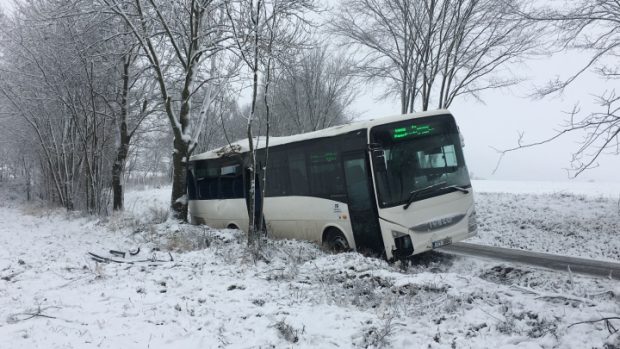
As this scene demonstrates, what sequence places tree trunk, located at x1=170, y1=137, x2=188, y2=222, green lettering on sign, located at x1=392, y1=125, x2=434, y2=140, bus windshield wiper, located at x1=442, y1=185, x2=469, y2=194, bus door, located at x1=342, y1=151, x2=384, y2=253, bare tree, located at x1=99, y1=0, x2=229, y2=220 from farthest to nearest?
1. tree trunk, located at x1=170, y1=137, x2=188, y2=222
2. bare tree, located at x1=99, y1=0, x2=229, y2=220
3. bus windshield wiper, located at x1=442, y1=185, x2=469, y2=194
4. green lettering on sign, located at x1=392, y1=125, x2=434, y2=140
5. bus door, located at x1=342, y1=151, x2=384, y2=253

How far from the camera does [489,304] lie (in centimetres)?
525

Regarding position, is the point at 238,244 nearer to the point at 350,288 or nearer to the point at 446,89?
the point at 350,288

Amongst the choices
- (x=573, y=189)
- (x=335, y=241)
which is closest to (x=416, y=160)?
(x=335, y=241)

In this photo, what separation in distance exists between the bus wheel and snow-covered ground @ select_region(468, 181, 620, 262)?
468 centimetres

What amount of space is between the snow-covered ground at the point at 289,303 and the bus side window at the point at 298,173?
1.92 m

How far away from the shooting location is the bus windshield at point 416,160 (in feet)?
29.1

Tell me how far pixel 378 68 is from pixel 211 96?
699cm

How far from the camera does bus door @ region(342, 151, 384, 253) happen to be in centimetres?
898

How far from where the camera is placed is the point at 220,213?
1525cm

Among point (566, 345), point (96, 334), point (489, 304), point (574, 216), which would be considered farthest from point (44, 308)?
point (574, 216)

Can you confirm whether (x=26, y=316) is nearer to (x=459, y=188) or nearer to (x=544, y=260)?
(x=459, y=188)

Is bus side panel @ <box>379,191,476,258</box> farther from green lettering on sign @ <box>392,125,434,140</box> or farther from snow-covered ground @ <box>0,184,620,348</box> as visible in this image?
green lettering on sign @ <box>392,125,434,140</box>

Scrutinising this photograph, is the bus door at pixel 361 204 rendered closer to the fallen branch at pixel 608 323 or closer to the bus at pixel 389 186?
the bus at pixel 389 186

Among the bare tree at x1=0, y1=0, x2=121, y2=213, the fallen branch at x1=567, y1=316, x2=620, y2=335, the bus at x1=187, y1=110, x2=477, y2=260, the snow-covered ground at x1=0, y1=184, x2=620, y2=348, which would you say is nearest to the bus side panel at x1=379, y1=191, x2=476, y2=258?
the bus at x1=187, y1=110, x2=477, y2=260
